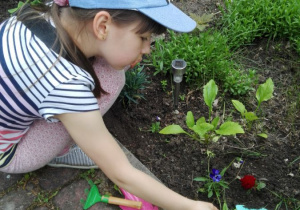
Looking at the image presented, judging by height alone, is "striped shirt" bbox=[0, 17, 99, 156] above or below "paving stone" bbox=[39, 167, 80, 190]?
above

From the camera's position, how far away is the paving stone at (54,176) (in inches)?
72.1

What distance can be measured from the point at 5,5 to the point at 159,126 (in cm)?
150

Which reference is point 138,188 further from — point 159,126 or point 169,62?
point 169,62

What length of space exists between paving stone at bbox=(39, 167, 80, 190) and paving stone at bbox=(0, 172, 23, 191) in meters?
0.12

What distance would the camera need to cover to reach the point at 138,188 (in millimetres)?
1398

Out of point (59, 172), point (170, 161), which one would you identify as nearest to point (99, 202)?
point (59, 172)

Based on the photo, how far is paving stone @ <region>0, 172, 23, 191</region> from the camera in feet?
6.00

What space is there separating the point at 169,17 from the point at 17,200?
1.15 m

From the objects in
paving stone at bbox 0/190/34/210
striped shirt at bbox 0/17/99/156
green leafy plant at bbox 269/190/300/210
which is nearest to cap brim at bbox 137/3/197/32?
striped shirt at bbox 0/17/99/156

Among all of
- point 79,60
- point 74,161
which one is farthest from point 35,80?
point 74,161

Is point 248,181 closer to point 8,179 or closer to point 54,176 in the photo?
point 54,176

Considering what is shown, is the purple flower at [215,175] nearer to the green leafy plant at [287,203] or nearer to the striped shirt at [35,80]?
the green leafy plant at [287,203]

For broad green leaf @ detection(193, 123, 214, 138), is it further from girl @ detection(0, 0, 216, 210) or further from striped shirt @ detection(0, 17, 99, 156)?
striped shirt @ detection(0, 17, 99, 156)

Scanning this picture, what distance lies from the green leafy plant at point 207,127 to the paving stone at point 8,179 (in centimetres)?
76
